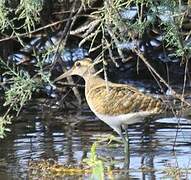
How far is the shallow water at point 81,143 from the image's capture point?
7.54 meters

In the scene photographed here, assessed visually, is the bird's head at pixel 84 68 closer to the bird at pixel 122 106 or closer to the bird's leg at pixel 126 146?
the bird at pixel 122 106

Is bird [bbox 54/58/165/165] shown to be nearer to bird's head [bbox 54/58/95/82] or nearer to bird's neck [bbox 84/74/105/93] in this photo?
bird's neck [bbox 84/74/105/93]

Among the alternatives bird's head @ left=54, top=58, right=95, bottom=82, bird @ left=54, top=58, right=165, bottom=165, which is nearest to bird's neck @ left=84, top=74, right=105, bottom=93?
bird's head @ left=54, top=58, right=95, bottom=82

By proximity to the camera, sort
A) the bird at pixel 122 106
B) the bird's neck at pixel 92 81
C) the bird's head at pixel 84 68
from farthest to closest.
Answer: the bird's head at pixel 84 68 → the bird's neck at pixel 92 81 → the bird at pixel 122 106

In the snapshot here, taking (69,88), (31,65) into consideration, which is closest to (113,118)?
(69,88)

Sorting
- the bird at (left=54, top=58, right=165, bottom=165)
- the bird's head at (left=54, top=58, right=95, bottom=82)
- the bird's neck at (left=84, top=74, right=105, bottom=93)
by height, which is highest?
the bird's head at (left=54, top=58, right=95, bottom=82)

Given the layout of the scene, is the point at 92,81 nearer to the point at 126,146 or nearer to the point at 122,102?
the point at 122,102

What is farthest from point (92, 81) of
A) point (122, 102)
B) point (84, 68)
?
point (122, 102)

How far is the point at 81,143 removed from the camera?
27.7ft

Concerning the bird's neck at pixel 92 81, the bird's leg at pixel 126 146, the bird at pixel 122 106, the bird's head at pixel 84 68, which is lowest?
the bird's leg at pixel 126 146

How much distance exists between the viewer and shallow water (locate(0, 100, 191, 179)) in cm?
754

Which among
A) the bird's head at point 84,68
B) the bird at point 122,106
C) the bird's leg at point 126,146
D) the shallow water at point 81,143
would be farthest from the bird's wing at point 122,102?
the bird's head at point 84,68

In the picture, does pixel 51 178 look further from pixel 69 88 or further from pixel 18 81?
pixel 69 88

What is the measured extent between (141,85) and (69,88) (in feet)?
3.89
